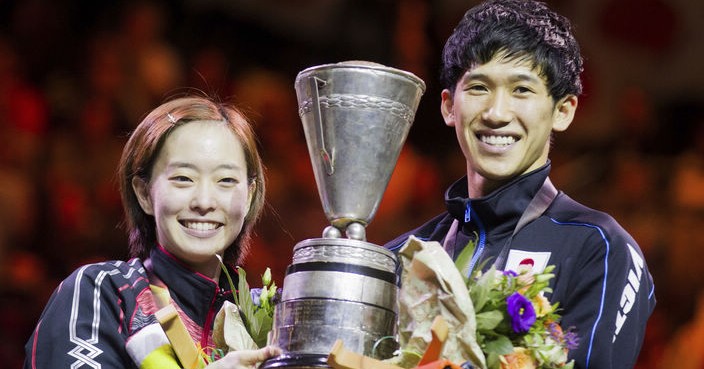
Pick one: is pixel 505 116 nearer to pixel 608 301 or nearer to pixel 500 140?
pixel 500 140

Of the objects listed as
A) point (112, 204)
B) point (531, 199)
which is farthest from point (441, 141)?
point (531, 199)

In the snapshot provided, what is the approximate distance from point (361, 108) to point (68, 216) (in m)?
2.90

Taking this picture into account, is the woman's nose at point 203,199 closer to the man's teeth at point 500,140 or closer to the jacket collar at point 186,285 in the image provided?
the jacket collar at point 186,285

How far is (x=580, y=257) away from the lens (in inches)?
104

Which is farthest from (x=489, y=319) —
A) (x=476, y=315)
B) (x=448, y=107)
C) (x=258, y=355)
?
(x=448, y=107)

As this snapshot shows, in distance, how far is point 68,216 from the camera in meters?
5.03

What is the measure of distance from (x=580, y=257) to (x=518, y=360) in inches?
16.0

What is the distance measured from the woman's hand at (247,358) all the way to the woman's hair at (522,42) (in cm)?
93

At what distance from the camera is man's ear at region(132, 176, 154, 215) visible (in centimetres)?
301

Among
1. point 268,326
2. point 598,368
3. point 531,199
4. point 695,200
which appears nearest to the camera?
point 598,368

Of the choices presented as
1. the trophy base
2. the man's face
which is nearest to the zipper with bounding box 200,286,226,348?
the trophy base

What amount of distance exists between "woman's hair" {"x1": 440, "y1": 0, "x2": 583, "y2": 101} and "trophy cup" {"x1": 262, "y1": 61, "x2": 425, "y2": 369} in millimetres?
378

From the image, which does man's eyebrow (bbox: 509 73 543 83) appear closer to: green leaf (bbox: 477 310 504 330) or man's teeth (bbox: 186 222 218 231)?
green leaf (bbox: 477 310 504 330)

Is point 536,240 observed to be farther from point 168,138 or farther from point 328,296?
point 168,138
